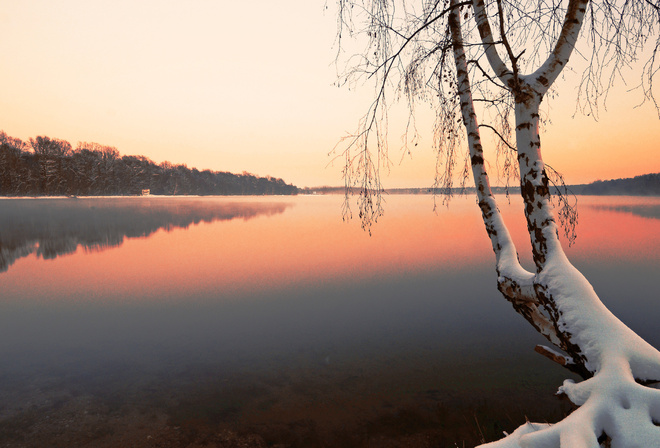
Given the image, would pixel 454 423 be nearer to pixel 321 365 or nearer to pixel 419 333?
pixel 321 365

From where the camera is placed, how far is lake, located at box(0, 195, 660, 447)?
19.9ft

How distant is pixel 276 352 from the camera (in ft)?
29.8

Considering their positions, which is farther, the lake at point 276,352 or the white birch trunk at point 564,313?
the lake at point 276,352

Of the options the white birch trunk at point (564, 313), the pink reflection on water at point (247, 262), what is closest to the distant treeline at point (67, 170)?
the pink reflection on water at point (247, 262)

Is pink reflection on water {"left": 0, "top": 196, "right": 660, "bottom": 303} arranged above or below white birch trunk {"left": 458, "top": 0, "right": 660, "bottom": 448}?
below

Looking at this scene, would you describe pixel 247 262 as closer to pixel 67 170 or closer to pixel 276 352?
pixel 276 352

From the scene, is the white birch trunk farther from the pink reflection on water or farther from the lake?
the pink reflection on water

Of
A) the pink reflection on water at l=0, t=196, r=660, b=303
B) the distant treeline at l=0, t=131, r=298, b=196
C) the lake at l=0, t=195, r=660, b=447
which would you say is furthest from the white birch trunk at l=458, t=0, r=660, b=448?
the distant treeline at l=0, t=131, r=298, b=196

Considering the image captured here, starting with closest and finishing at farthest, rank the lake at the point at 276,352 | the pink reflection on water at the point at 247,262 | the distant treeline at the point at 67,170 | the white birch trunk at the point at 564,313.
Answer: the white birch trunk at the point at 564,313 < the lake at the point at 276,352 < the pink reflection on water at the point at 247,262 < the distant treeline at the point at 67,170

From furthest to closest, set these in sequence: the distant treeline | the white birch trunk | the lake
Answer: the distant treeline, the lake, the white birch trunk

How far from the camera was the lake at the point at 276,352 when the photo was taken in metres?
6.06

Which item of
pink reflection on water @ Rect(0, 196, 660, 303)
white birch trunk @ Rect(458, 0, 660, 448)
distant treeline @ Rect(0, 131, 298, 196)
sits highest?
distant treeline @ Rect(0, 131, 298, 196)

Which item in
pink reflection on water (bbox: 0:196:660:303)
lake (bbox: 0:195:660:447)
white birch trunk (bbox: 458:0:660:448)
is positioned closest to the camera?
white birch trunk (bbox: 458:0:660:448)

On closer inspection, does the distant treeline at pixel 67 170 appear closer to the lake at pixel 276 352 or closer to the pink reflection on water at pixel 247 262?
the pink reflection on water at pixel 247 262
